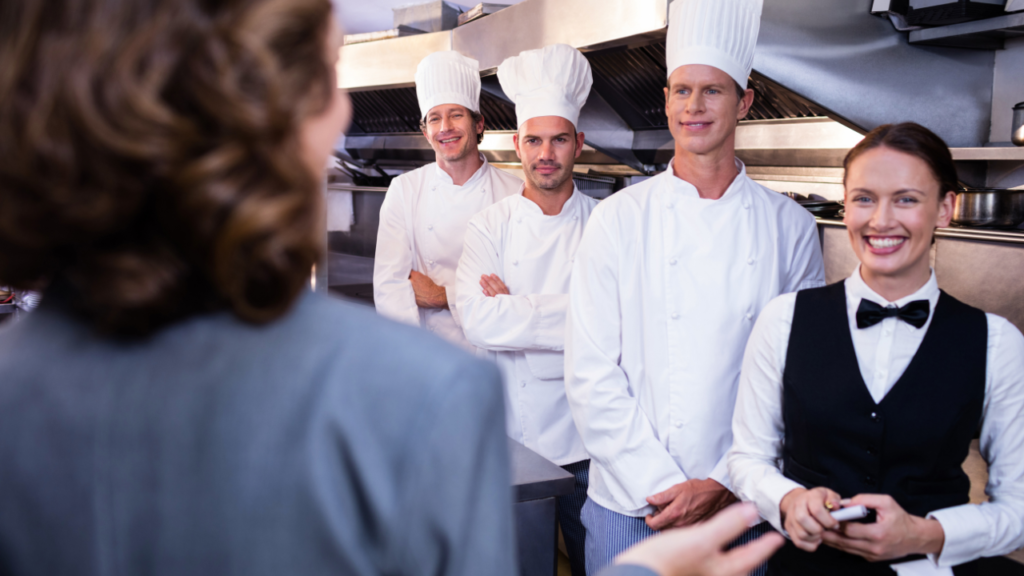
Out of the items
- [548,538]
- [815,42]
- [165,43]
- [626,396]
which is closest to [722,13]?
[815,42]

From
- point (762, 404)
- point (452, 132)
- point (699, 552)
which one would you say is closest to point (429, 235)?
point (452, 132)

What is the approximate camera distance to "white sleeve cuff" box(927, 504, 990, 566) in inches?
48.3

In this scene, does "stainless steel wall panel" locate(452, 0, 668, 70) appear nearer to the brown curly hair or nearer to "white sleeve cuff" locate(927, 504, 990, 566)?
"white sleeve cuff" locate(927, 504, 990, 566)

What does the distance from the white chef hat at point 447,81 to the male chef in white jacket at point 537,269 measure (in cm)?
44

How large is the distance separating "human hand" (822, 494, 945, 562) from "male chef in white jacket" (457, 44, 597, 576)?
1.10 meters

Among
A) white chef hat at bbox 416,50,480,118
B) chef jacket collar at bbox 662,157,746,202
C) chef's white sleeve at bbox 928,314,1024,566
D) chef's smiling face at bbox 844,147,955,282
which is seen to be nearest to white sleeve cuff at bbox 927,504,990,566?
chef's white sleeve at bbox 928,314,1024,566

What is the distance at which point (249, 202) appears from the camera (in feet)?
1.36

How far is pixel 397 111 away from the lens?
5.34m

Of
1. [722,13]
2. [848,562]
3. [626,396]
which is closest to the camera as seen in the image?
[848,562]

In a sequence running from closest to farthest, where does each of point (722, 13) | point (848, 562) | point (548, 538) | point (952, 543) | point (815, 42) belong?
point (952, 543) → point (848, 562) → point (548, 538) → point (722, 13) → point (815, 42)

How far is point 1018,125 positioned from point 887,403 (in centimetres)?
156

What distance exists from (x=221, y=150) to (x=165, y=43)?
67mm

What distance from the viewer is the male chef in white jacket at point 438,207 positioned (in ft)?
9.37

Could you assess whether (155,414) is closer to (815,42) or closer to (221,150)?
(221,150)
